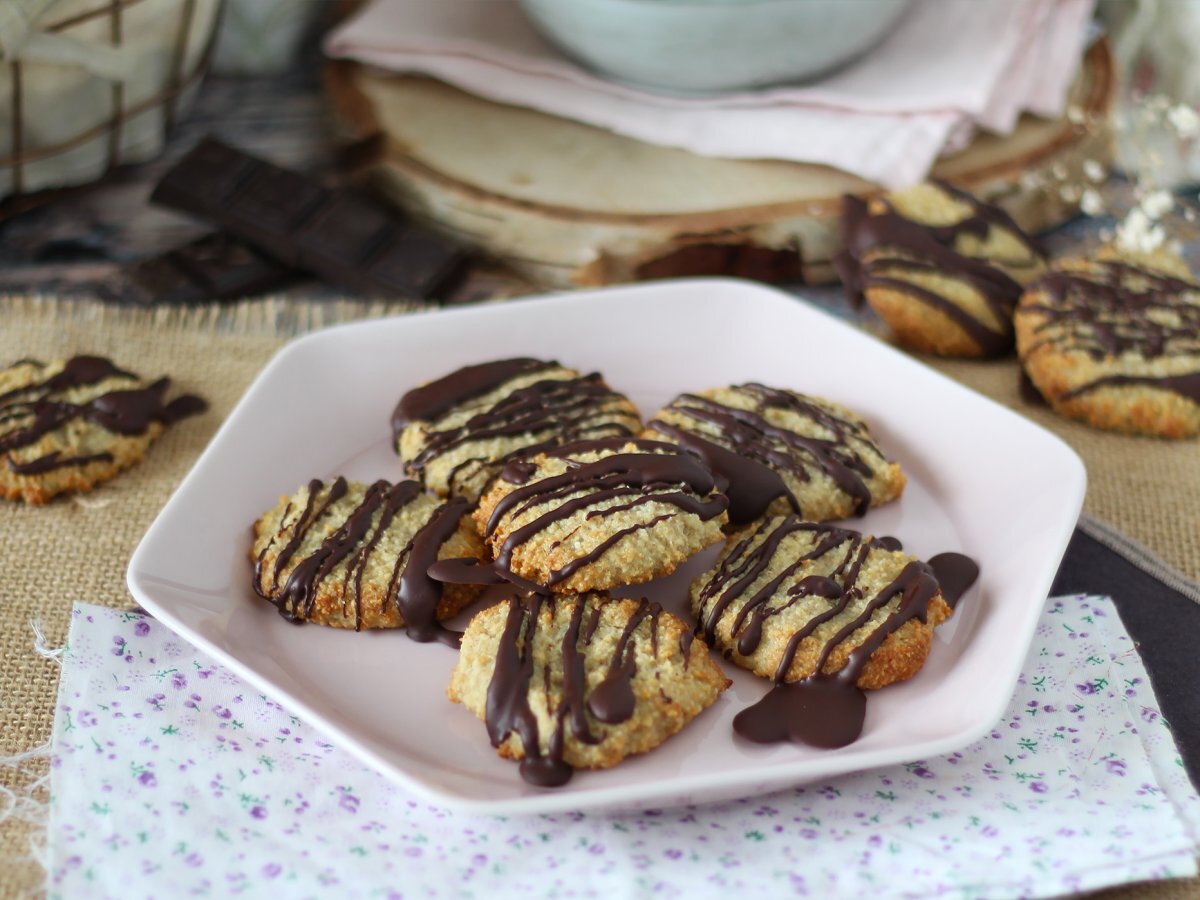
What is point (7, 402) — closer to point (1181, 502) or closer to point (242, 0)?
point (242, 0)

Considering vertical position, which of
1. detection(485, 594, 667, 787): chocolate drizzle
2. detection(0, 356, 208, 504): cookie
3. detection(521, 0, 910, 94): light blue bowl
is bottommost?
detection(0, 356, 208, 504): cookie

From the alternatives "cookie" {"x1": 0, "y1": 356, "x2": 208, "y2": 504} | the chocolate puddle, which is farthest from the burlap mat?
the chocolate puddle

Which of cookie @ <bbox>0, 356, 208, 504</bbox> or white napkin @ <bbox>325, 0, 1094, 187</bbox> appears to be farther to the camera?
white napkin @ <bbox>325, 0, 1094, 187</bbox>

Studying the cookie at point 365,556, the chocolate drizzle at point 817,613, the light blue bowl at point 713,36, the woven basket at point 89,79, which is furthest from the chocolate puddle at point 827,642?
the woven basket at point 89,79

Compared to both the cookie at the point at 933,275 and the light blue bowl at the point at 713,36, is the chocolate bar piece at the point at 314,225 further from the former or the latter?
the cookie at the point at 933,275

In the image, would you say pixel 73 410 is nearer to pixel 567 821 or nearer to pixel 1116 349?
pixel 567 821

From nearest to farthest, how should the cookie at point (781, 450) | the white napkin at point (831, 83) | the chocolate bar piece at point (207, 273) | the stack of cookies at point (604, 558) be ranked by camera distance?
the stack of cookies at point (604, 558)
the cookie at point (781, 450)
the chocolate bar piece at point (207, 273)
the white napkin at point (831, 83)

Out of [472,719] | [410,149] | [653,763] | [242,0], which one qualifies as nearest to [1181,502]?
[653,763]

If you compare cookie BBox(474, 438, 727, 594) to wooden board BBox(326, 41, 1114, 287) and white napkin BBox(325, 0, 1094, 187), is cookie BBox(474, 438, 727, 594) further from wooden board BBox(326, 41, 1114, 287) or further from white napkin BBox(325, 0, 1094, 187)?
white napkin BBox(325, 0, 1094, 187)
